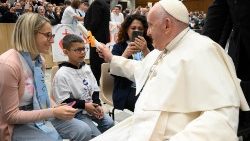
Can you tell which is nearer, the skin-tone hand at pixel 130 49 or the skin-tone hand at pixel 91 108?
the skin-tone hand at pixel 91 108

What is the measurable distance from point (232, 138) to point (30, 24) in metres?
1.51

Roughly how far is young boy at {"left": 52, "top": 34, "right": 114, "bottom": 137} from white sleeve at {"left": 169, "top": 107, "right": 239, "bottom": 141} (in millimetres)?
1480

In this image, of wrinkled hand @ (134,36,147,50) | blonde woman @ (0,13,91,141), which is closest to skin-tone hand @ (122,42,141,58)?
wrinkled hand @ (134,36,147,50)

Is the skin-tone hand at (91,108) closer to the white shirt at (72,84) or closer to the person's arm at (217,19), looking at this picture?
the white shirt at (72,84)

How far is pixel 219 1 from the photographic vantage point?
2.91 meters

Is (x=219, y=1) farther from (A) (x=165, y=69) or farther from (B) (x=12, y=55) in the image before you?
(B) (x=12, y=55)

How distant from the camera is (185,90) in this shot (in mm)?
1963

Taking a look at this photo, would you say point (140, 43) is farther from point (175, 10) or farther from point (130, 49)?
point (175, 10)

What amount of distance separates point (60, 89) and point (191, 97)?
155 centimetres

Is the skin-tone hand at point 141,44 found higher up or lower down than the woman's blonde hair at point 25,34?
lower down

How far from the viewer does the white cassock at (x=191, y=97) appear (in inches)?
69.9

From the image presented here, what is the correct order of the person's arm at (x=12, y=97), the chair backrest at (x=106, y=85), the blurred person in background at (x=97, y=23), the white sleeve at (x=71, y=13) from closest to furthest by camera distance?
the person's arm at (x=12, y=97) → the chair backrest at (x=106, y=85) → the blurred person in background at (x=97, y=23) → the white sleeve at (x=71, y=13)

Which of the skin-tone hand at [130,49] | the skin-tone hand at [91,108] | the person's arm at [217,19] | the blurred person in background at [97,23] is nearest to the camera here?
the person's arm at [217,19]

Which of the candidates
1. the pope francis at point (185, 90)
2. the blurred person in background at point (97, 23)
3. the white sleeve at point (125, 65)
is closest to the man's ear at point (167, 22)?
the pope francis at point (185, 90)
